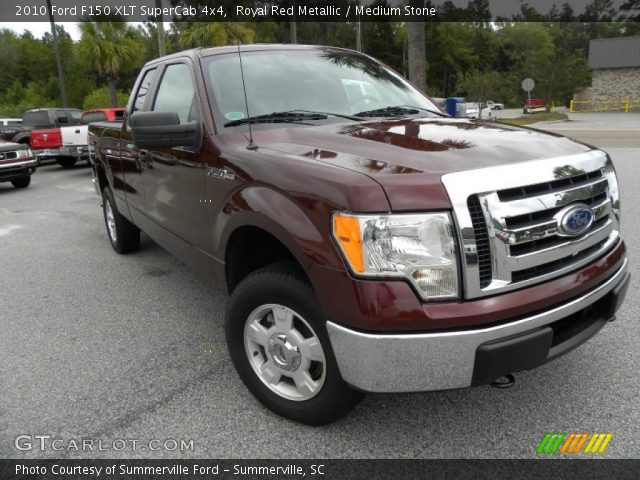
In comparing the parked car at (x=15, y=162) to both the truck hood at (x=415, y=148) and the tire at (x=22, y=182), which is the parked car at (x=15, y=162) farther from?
the truck hood at (x=415, y=148)

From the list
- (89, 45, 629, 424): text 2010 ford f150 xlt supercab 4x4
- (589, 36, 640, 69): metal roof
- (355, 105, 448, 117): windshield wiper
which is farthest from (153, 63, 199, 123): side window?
(589, 36, 640, 69): metal roof

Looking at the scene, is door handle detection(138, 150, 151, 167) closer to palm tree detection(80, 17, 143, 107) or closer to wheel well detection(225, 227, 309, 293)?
wheel well detection(225, 227, 309, 293)

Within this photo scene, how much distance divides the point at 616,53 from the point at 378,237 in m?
56.7

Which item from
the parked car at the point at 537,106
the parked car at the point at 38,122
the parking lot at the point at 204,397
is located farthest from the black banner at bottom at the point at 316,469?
the parked car at the point at 537,106

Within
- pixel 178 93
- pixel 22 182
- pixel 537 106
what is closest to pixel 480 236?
pixel 178 93

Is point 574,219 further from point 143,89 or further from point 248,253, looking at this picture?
point 143,89

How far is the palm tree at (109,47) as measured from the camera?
2672 centimetres

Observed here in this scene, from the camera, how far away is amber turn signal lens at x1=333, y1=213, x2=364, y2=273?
1.97 meters

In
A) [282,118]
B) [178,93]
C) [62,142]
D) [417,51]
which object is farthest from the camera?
[62,142]

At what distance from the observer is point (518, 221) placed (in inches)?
80.0

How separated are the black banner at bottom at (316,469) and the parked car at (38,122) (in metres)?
15.1

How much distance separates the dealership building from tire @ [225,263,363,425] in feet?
174

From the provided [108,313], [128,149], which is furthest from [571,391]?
[128,149]

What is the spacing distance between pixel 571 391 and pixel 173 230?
2.66 metres
